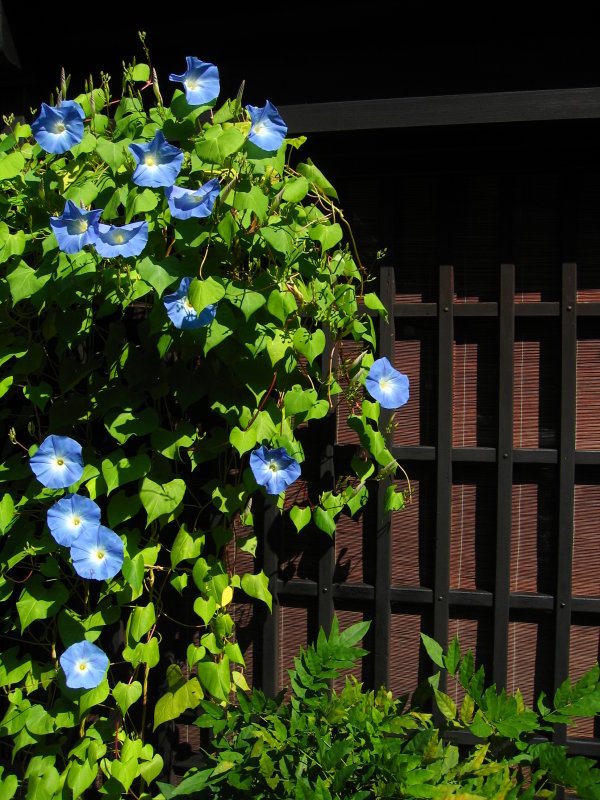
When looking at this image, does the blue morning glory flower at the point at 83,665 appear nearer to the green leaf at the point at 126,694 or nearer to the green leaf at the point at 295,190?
the green leaf at the point at 126,694

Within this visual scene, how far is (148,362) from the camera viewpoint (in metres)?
1.84

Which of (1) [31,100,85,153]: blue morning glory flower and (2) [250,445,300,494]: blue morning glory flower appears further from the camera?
(2) [250,445,300,494]: blue morning glory flower

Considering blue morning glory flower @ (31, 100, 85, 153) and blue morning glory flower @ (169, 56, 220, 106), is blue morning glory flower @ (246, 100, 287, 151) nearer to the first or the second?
blue morning glory flower @ (169, 56, 220, 106)

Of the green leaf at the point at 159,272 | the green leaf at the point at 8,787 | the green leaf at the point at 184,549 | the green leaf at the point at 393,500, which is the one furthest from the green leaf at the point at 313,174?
the green leaf at the point at 8,787

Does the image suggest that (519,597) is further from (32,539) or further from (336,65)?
(336,65)

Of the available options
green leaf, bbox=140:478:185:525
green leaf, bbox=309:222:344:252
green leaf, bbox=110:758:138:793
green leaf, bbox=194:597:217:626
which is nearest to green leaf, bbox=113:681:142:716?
green leaf, bbox=110:758:138:793

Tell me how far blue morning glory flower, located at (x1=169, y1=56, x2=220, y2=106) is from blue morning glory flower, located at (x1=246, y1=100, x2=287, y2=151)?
0.10 metres

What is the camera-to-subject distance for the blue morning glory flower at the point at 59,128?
1631 mm

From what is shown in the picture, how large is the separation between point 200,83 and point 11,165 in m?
0.52

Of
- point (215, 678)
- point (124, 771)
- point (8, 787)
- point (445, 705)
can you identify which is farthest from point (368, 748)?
point (8, 787)

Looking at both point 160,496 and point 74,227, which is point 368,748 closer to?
point 160,496

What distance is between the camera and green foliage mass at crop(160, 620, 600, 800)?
4.89 feet

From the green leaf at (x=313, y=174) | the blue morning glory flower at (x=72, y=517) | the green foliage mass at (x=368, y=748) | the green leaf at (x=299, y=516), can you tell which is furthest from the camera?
the green leaf at (x=299, y=516)

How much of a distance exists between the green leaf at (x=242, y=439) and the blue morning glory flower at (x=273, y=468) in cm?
2
